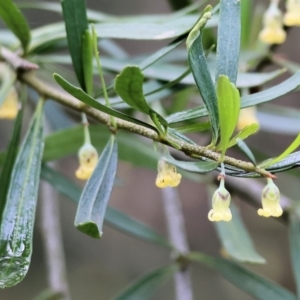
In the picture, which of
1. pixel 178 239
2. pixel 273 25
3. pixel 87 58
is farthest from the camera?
pixel 178 239

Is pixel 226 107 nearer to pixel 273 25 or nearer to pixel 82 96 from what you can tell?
pixel 82 96

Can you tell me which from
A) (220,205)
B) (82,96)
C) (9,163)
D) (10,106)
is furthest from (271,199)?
(10,106)

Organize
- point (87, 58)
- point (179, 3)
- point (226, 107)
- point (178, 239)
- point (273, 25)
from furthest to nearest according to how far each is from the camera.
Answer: point (178, 239)
point (179, 3)
point (273, 25)
point (87, 58)
point (226, 107)

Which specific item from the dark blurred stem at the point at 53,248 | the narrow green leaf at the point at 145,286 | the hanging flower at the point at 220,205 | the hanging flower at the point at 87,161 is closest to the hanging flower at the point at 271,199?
the hanging flower at the point at 220,205

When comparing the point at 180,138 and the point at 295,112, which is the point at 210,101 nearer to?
the point at 180,138

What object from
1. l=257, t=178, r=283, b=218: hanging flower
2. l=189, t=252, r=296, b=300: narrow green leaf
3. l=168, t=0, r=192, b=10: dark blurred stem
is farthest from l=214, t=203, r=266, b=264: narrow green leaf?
l=168, t=0, r=192, b=10: dark blurred stem

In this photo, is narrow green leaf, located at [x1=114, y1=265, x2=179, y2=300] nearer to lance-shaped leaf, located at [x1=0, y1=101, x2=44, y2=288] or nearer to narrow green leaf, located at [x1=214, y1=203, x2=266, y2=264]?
narrow green leaf, located at [x1=214, y1=203, x2=266, y2=264]

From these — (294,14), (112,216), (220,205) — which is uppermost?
(294,14)
